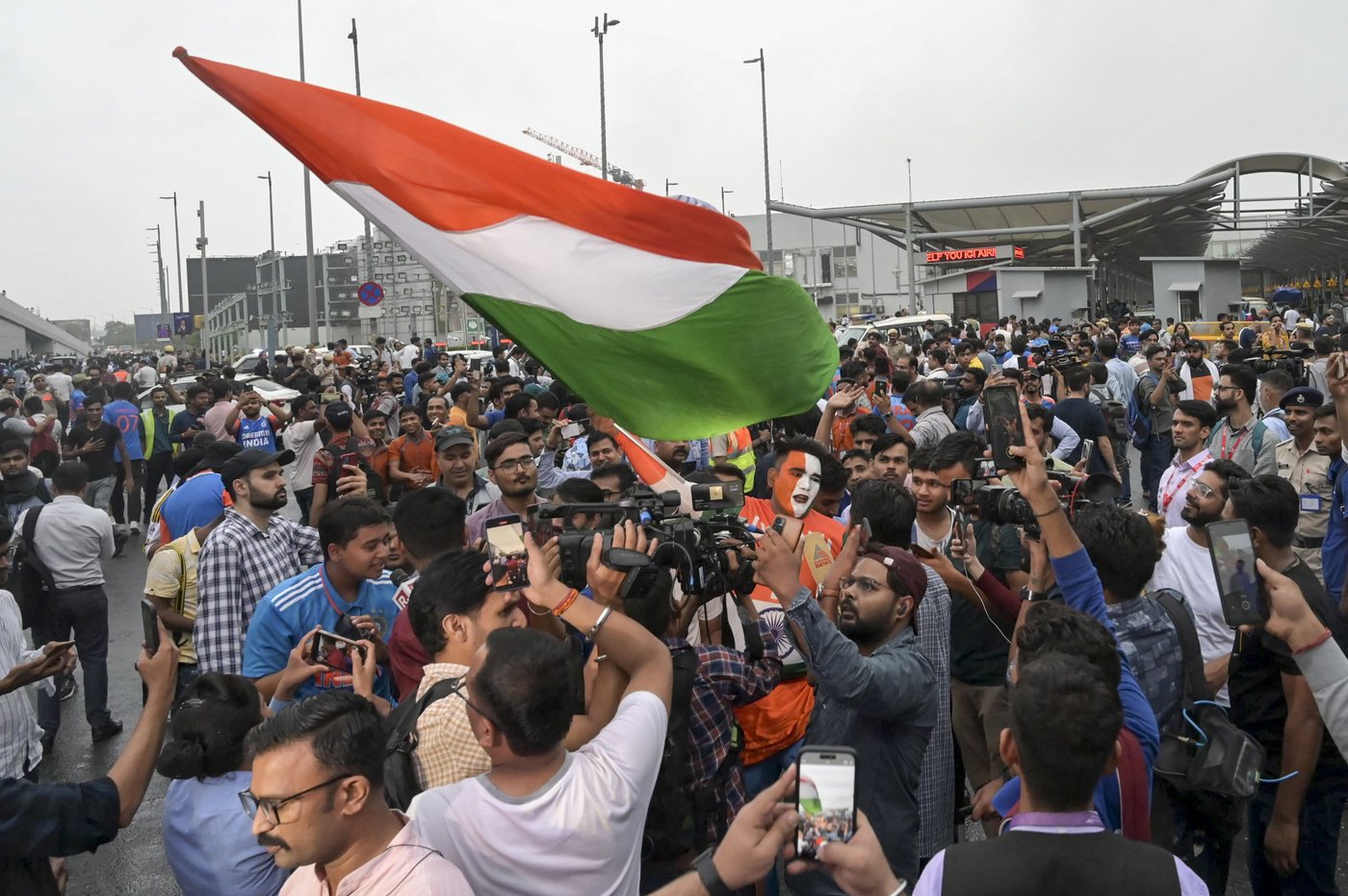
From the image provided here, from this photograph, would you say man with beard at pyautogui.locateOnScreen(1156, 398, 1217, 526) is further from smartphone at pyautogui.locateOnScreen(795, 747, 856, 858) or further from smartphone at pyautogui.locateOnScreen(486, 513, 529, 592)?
smartphone at pyautogui.locateOnScreen(795, 747, 856, 858)

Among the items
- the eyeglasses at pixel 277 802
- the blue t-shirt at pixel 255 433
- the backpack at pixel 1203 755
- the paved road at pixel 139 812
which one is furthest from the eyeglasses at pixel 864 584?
the blue t-shirt at pixel 255 433

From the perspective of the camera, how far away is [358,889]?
2.55 meters

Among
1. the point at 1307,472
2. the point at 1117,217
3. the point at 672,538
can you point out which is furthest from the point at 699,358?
the point at 1117,217

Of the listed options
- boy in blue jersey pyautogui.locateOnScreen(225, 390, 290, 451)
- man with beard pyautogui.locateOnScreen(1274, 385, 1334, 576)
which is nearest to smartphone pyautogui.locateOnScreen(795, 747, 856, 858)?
man with beard pyautogui.locateOnScreen(1274, 385, 1334, 576)

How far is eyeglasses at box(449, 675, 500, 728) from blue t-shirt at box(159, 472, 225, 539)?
3.95 metres

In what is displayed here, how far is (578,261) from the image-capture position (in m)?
5.46

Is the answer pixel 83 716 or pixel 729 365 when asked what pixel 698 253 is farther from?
pixel 83 716

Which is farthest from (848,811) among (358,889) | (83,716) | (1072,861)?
(83,716)

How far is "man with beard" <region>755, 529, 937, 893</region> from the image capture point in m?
3.52

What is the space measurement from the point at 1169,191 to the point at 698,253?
138ft

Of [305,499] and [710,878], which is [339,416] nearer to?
[305,499]

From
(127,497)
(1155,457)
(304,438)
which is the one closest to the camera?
(304,438)

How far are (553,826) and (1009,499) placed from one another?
7.99ft

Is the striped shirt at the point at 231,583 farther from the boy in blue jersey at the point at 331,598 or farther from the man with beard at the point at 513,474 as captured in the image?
the man with beard at the point at 513,474
